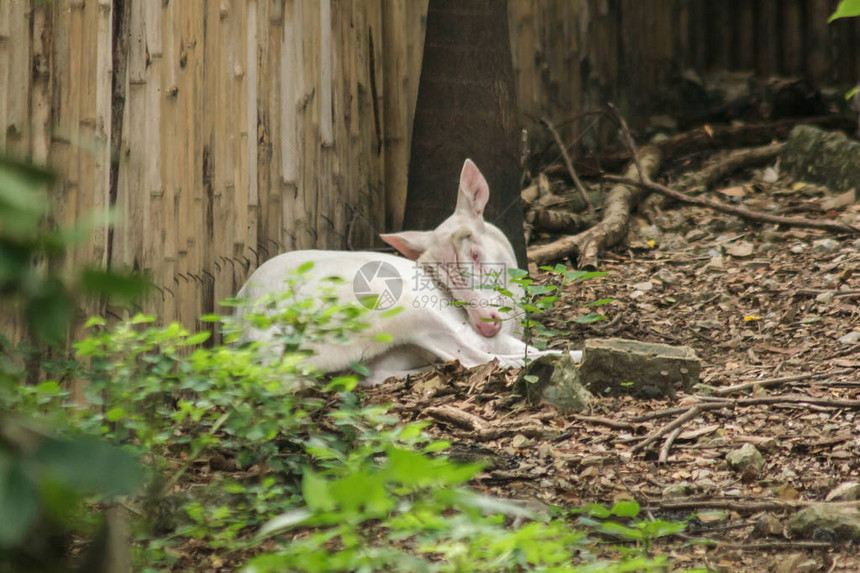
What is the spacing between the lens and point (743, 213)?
703cm

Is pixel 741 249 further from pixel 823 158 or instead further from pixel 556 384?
pixel 556 384

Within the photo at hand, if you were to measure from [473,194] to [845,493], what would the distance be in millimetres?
2835

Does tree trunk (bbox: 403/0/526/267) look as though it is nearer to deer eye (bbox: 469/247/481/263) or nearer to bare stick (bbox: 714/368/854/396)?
deer eye (bbox: 469/247/481/263)

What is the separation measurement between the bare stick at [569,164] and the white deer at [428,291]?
249 cm

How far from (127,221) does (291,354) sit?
170 cm

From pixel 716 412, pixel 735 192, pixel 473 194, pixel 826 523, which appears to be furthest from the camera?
pixel 735 192

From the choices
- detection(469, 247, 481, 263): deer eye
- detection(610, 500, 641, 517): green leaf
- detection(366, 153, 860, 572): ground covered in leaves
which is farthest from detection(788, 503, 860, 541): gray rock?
detection(469, 247, 481, 263): deer eye

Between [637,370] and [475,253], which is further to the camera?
[475,253]

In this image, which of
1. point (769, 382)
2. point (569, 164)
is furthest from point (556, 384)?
point (569, 164)

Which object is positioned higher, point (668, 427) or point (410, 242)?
point (410, 242)

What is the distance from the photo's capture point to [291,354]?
102 inches

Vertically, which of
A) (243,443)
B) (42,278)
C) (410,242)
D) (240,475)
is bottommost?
(240,475)

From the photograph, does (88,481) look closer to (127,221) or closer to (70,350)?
(70,350)

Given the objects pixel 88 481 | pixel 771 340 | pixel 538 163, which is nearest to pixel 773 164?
pixel 538 163
